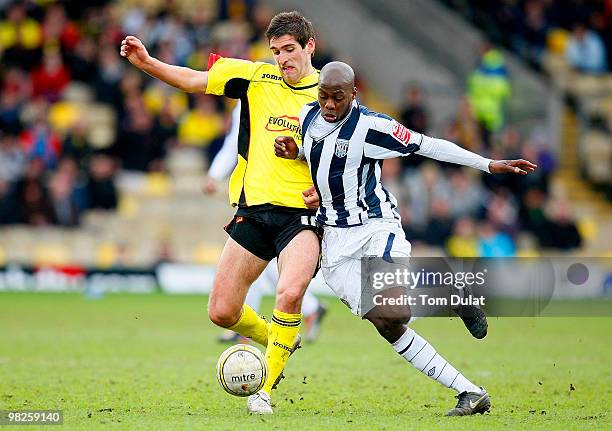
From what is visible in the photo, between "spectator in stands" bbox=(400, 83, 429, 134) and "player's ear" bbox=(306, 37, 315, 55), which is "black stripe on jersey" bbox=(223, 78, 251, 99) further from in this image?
"spectator in stands" bbox=(400, 83, 429, 134)

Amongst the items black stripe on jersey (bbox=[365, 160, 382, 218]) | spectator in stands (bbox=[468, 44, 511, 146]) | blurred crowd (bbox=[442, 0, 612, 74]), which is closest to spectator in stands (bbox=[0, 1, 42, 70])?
spectator in stands (bbox=[468, 44, 511, 146])

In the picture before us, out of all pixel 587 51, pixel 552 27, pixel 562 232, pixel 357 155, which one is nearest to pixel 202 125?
pixel 562 232

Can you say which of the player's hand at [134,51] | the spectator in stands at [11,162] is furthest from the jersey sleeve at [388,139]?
the spectator in stands at [11,162]

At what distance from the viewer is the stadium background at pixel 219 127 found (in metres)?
20.6

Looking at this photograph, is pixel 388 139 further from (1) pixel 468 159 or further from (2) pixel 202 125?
(2) pixel 202 125

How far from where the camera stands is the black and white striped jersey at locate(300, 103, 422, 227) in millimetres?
8164

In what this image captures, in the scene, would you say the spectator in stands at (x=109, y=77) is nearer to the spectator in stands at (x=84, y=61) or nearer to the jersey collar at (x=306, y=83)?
the spectator in stands at (x=84, y=61)

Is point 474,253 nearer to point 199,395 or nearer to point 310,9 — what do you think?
point 310,9

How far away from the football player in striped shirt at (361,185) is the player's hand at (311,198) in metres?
0.07

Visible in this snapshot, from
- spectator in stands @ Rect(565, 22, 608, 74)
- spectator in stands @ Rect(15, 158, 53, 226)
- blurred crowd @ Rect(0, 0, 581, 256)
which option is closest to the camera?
spectator in stands @ Rect(15, 158, 53, 226)

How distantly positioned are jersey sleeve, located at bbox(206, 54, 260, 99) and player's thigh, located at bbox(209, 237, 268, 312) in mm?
1066

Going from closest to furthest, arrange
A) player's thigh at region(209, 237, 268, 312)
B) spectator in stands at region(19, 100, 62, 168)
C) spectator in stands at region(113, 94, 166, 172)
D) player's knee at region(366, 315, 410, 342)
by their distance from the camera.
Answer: player's knee at region(366, 315, 410, 342)
player's thigh at region(209, 237, 268, 312)
spectator in stands at region(19, 100, 62, 168)
spectator in stands at region(113, 94, 166, 172)

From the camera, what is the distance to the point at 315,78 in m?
8.78

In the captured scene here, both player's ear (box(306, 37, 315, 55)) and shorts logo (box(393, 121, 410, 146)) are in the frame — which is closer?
shorts logo (box(393, 121, 410, 146))
